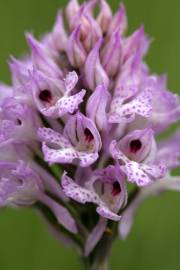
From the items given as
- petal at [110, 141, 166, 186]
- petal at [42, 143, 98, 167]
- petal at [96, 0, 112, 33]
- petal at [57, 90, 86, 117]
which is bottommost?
petal at [110, 141, 166, 186]

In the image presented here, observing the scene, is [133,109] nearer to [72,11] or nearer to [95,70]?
[95,70]

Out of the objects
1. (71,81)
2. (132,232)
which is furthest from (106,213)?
(132,232)

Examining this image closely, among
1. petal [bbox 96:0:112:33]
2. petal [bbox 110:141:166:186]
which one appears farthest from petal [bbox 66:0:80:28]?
petal [bbox 110:141:166:186]

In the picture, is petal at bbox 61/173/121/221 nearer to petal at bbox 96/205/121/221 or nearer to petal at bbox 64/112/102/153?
petal at bbox 96/205/121/221

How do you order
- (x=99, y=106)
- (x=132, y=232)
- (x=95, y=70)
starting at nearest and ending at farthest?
1. (x=99, y=106)
2. (x=95, y=70)
3. (x=132, y=232)

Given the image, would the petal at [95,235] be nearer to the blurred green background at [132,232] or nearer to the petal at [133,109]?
the petal at [133,109]

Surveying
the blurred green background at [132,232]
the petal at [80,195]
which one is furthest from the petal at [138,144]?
the blurred green background at [132,232]

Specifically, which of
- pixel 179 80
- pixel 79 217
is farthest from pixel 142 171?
pixel 179 80
